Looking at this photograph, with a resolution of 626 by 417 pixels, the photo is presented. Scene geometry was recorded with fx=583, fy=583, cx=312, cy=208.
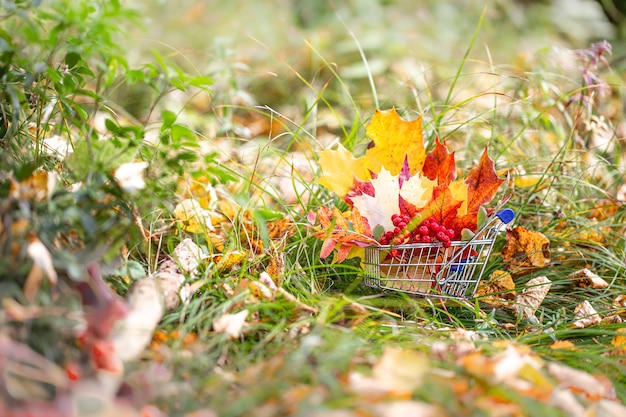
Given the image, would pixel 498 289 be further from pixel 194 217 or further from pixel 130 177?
pixel 130 177

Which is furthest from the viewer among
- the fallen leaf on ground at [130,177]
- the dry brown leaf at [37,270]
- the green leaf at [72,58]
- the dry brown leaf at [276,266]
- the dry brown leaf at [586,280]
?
the dry brown leaf at [586,280]

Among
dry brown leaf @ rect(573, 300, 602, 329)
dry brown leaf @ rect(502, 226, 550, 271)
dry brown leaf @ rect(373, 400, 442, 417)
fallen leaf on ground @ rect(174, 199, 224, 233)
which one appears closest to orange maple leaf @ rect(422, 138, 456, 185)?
dry brown leaf @ rect(502, 226, 550, 271)

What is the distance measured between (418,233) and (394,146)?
0.19 m

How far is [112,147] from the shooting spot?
98 centimetres

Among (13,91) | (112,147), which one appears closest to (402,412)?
(112,147)

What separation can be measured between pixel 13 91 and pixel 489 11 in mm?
3276

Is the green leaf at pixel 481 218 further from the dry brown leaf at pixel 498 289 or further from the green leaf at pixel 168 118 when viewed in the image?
the green leaf at pixel 168 118

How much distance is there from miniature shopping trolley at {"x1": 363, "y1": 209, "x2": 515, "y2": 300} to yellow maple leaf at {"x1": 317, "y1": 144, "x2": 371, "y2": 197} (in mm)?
133

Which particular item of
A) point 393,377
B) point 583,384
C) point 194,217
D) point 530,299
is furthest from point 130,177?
point 530,299

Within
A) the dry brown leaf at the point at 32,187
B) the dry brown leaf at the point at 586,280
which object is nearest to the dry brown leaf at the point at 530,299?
the dry brown leaf at the point at 586,280

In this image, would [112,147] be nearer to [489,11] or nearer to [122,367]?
[122,367]

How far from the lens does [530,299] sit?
120 centimetres

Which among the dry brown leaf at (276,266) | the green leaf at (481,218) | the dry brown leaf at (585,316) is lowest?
the dry brown leaf at (276,266)

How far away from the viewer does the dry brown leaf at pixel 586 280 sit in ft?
4.13
